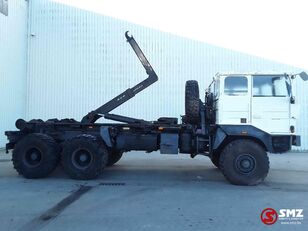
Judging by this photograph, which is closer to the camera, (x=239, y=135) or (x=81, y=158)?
(x=239, y=135)

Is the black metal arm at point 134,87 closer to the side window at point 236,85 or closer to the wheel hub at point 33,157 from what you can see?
the wheel hub at point 33,157

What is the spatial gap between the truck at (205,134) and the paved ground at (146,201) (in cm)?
51

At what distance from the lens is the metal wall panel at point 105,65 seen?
17.8 m

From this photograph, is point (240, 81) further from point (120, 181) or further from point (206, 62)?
point (206, 62)

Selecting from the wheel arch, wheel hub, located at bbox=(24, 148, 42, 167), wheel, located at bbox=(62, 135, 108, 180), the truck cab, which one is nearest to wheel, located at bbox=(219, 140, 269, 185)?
the wheel arch

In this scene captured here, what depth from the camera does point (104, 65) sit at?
58.8 ft

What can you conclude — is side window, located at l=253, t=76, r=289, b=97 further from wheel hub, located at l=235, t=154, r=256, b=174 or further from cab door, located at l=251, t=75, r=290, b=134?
wheel hub, located at l=235, t=154, r=256, b=174

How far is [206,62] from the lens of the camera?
17.7 metres

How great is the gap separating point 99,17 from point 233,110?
1154cm

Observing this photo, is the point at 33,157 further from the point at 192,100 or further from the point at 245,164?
the point at 245,164

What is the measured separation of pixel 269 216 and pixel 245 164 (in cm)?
262

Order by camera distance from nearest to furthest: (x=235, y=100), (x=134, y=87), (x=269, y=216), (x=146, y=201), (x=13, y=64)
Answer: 1. (x=269, y=216)
2. (x=146, y=201)
3. (x=235, y=100)
4. (x=134, y=87)
5. (x=13, y=64)

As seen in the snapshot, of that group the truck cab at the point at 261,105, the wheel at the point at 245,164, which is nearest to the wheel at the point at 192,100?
the truck cab at the point at 261,105

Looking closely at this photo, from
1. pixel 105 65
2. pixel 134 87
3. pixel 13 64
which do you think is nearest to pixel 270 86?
pixel 134 87
